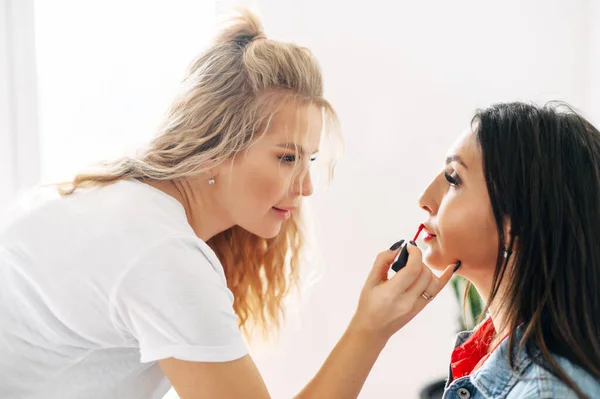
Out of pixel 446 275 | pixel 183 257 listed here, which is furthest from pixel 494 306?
pixel 183 257

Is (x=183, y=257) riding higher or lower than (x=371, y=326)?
higher

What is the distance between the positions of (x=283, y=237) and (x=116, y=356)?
0.50m

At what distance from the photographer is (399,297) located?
1056mm

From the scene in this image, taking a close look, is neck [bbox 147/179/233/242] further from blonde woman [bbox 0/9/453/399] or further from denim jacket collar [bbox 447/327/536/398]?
denim jacket collar [bbox 447/327/536/398]

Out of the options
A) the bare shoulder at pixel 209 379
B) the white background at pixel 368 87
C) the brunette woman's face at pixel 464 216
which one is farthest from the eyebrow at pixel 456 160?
the white background at pixel 368 87

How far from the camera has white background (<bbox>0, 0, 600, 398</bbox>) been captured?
2002 mm

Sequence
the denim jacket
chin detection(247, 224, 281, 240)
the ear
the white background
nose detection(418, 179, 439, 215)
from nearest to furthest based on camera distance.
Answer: the denim jacket
the ear
nose detection(418, 179, 439, 215)
chin detection(247, 224, 281, 240)
the white background

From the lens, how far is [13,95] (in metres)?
1.83

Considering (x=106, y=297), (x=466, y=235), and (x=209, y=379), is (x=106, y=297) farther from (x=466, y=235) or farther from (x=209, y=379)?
(x=466, y=235)

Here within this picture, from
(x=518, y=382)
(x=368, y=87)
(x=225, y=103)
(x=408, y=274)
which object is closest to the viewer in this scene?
(x=518, y=382)

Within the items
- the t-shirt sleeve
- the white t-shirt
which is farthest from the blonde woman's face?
the t-shirt sleeve

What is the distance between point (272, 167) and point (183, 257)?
266 mm

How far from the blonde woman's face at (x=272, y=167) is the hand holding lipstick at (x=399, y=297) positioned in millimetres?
249

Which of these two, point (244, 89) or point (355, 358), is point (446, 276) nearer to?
point (355, 358)
